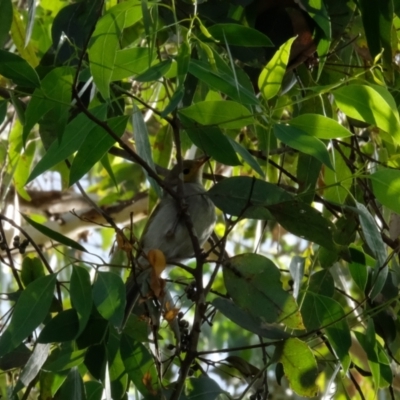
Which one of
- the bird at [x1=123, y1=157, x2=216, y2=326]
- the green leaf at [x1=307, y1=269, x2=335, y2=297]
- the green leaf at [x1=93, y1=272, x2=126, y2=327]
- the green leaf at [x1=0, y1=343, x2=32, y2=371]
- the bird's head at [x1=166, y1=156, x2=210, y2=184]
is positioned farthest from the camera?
the bird's head at [x1=166, y1=156, x2=210, y2=184]

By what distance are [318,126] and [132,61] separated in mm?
302

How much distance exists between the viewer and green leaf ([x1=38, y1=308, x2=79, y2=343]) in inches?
52.6

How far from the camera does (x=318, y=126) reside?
124 cm

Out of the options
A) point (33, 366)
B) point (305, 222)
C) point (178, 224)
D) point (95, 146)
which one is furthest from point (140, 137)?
point (178, 224)

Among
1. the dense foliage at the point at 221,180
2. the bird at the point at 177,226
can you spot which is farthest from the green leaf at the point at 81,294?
the bird at the point at 177,226

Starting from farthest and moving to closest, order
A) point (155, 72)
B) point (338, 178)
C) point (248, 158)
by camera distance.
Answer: point (338, 178) → point (248, 158) → point (155, 72)

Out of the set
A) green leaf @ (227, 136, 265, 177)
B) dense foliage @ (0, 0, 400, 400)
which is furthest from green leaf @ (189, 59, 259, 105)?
green leaf @ (227, 136, 265, 177)

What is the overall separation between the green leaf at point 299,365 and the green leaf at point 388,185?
28 centimetres

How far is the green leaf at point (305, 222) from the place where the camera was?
4.39 feet

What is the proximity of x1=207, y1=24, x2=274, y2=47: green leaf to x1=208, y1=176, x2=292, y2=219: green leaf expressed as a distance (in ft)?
0.72

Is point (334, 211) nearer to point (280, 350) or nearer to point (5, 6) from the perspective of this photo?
point (280, 350)

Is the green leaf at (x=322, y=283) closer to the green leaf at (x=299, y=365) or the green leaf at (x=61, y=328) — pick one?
the green leaf at (x=299, y=365)

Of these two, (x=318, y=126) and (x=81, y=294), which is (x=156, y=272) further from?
(x=318, y=126)

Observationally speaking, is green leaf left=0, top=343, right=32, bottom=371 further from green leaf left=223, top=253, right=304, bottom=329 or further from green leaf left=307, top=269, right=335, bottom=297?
green leaf left=307, top=269, right=335, bottom=297
